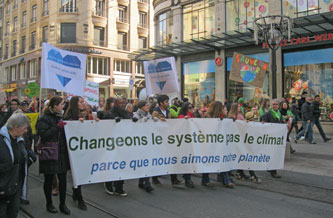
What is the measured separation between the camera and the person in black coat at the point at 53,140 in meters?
4.23

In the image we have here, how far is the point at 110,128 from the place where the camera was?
4918mm

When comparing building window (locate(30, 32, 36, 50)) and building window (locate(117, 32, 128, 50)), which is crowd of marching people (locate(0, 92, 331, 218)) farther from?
building window (locate(30, 32, 36, 50))

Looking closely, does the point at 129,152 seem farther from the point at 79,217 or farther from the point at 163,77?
the point at 163,77

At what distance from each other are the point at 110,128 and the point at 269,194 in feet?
10.4

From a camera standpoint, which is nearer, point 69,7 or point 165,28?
point 165,28

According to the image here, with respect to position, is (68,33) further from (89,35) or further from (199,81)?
(199,81)

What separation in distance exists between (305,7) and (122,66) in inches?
1053

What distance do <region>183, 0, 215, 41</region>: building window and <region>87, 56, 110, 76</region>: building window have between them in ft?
57.6

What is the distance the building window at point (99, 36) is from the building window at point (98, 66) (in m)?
1.89

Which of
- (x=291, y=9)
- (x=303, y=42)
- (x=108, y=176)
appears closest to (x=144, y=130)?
(x=108, y=176)

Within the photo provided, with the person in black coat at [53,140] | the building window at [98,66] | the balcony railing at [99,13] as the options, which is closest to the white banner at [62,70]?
the person in black coat at [53,140]

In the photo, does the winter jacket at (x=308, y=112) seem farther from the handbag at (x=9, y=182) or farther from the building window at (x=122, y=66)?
the building window at (x=122, y=66)

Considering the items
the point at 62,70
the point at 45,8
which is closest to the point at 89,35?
the point at 45,8

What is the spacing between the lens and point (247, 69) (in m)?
8.87
